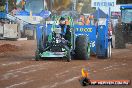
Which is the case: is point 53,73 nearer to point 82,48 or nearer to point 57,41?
point 57,41

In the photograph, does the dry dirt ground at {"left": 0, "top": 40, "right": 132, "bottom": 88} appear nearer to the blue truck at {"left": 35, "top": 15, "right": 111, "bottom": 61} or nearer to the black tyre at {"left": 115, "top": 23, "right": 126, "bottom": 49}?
the blue truck at {"left": 35, "top": 15, "right": 111, "bottom": 61}

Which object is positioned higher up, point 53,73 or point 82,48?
point 82,48

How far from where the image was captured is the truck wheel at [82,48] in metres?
17.9

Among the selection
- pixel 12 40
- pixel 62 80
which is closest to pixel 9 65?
pixel 62 80

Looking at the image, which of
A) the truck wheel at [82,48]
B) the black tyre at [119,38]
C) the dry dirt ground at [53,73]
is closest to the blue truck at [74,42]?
the truck wheel at [82,48]

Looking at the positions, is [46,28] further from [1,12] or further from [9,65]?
[1,12]

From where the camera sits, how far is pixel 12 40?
1394 inches

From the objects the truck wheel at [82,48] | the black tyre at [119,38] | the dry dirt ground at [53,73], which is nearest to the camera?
the dry dirt ground at [53,73]

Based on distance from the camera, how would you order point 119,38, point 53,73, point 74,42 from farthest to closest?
1. point 119,38
2. point 74,42
3. point 53,73

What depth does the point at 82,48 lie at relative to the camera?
1788 cm

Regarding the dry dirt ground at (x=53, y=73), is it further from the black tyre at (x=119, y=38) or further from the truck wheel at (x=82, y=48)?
the black tyre at (x=119, y=38)

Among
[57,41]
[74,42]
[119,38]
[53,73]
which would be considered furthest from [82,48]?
[119,38]

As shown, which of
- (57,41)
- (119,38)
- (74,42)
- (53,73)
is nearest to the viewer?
(53,73)

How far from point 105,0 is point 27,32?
57.2ft
